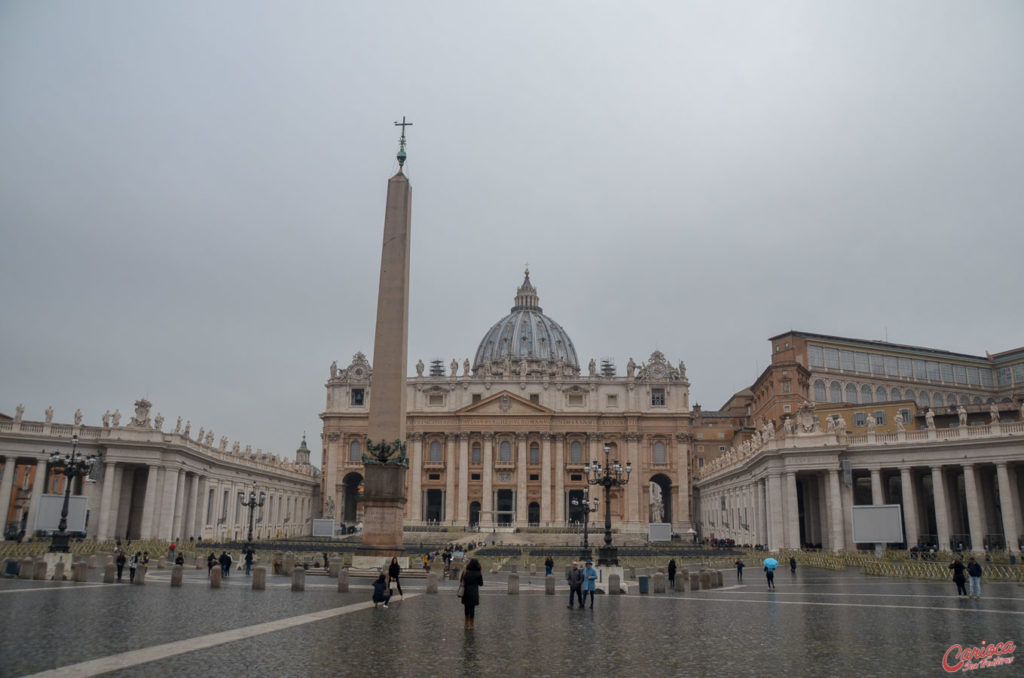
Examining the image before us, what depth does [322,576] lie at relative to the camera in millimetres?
27609

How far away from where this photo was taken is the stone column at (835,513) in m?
43.3

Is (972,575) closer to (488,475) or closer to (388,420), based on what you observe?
(388,420)

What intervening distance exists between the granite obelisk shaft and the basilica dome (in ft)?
283

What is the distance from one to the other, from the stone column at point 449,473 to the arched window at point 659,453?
2216 cm

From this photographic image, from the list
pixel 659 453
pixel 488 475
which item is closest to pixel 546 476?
pixel 488 475

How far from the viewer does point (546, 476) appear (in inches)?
3273

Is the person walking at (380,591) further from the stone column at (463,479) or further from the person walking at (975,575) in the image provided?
the stone column at (463,479)

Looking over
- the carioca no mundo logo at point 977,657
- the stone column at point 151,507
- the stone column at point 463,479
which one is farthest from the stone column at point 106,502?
the carioca no mundo logo at point 977,657

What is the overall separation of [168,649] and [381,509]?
14493mm

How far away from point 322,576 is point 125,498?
29506 millimetres

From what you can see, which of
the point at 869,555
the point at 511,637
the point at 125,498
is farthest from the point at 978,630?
the point at 125,498

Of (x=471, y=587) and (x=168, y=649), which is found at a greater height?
(x=471, y=587)

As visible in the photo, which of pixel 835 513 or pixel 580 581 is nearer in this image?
pixel 580 581

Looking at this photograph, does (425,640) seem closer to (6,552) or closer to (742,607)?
(742,607)
